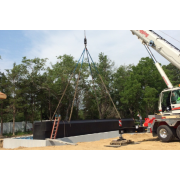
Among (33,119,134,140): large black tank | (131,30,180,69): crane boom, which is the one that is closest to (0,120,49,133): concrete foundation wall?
(33,119,134,140): large black tank

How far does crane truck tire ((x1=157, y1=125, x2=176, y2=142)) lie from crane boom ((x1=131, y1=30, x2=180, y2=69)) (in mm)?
3793

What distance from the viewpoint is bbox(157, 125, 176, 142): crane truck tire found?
10508mm

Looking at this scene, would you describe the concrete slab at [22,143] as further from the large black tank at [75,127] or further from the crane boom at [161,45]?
the crane boom at [161,45]

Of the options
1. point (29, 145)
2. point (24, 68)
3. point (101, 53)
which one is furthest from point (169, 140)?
point (101, 53)

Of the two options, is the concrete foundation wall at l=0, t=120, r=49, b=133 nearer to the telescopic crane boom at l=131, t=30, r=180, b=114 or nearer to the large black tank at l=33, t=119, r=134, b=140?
the large black tank at l=33, t=119, r=134, b=140

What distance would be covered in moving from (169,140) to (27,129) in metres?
22.3

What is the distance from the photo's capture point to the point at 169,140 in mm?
10555

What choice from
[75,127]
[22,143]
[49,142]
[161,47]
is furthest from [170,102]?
[22,143]

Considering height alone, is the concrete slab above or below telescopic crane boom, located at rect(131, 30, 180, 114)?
below

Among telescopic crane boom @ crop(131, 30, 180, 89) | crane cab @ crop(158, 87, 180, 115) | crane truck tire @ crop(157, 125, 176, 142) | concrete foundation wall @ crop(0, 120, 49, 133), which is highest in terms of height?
telescopic crane boom @ crop(131, 30, 180, 89)

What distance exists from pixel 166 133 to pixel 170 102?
5.69 feet

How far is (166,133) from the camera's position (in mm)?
10727

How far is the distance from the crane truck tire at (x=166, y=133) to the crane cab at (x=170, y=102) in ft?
2.87

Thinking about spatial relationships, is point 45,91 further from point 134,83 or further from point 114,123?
point 114,123
